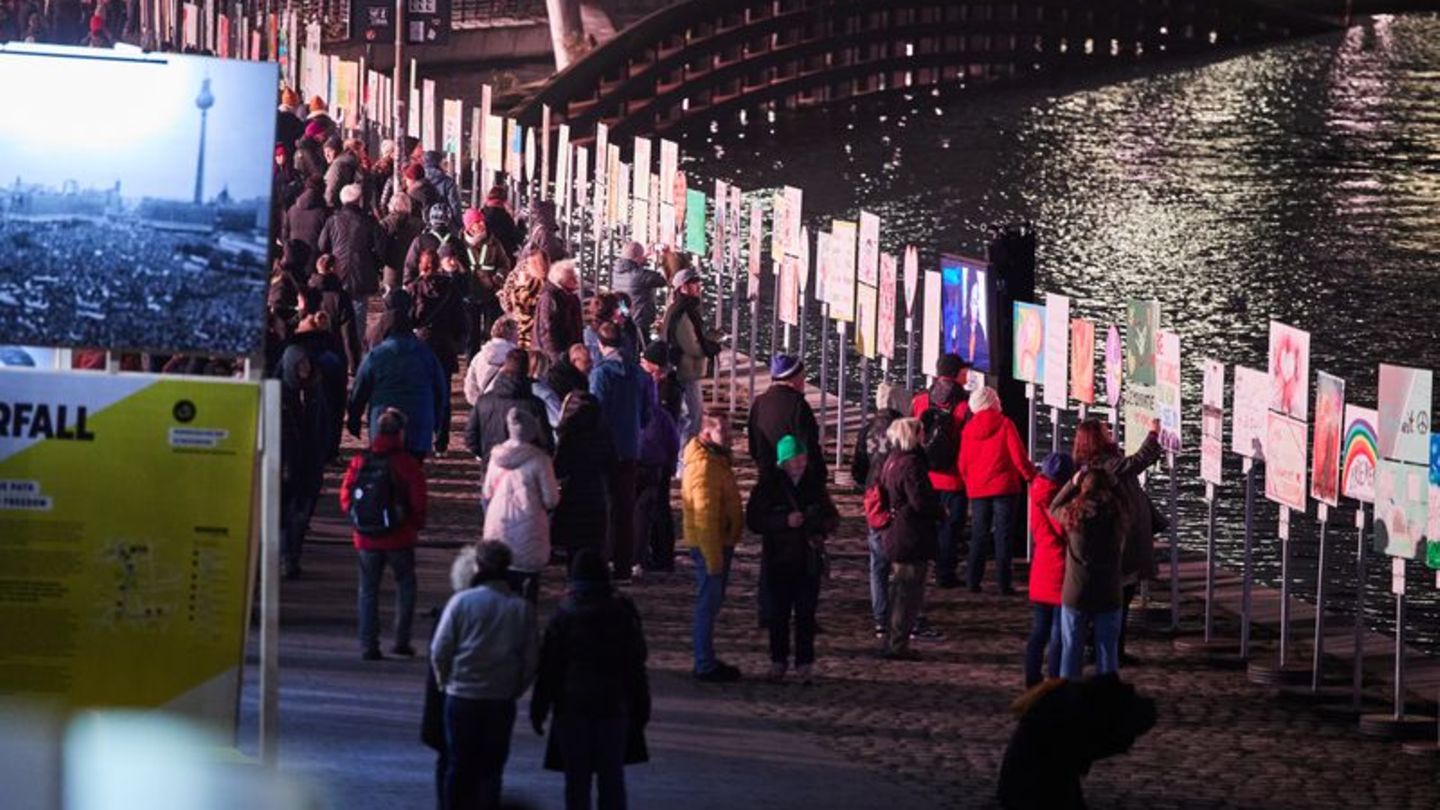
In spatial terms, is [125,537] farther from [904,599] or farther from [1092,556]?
[904,599]

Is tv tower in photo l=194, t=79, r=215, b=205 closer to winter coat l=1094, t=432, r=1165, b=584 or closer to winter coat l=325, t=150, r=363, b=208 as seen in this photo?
winter coat l=1094, t=432, r=1165, b=584

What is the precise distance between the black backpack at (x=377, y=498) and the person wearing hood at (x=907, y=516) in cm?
267

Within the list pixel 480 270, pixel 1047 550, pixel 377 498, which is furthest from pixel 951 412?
pixel 480 270

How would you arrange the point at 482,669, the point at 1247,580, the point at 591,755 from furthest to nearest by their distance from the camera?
the point at 1247,580, the point at 591,755, the point at 482,669

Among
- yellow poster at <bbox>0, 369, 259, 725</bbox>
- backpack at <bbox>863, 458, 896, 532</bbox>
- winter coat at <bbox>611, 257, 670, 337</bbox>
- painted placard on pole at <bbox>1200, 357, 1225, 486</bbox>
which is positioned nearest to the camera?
yellow poster at <bbox>0, 369, 259, 725</bbox>

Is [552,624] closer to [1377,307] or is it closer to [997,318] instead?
[997,318]

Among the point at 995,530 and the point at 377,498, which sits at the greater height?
the point at 377,498

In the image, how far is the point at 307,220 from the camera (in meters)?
27.6

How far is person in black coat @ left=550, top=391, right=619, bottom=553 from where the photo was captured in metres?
18.4

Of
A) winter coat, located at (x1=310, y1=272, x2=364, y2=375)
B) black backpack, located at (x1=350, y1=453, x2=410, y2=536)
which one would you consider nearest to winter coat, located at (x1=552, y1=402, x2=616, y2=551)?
black backpack, located at (x1=350, y1=453, x2=410, y2=536)

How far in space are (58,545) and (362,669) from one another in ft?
18.7

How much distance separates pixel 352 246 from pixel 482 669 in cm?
1362

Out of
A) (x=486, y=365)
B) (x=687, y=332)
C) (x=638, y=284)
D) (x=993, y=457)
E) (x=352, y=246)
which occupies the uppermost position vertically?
(x=352, y=246)

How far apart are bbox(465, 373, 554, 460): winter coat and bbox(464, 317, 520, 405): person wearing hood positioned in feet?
4.50
